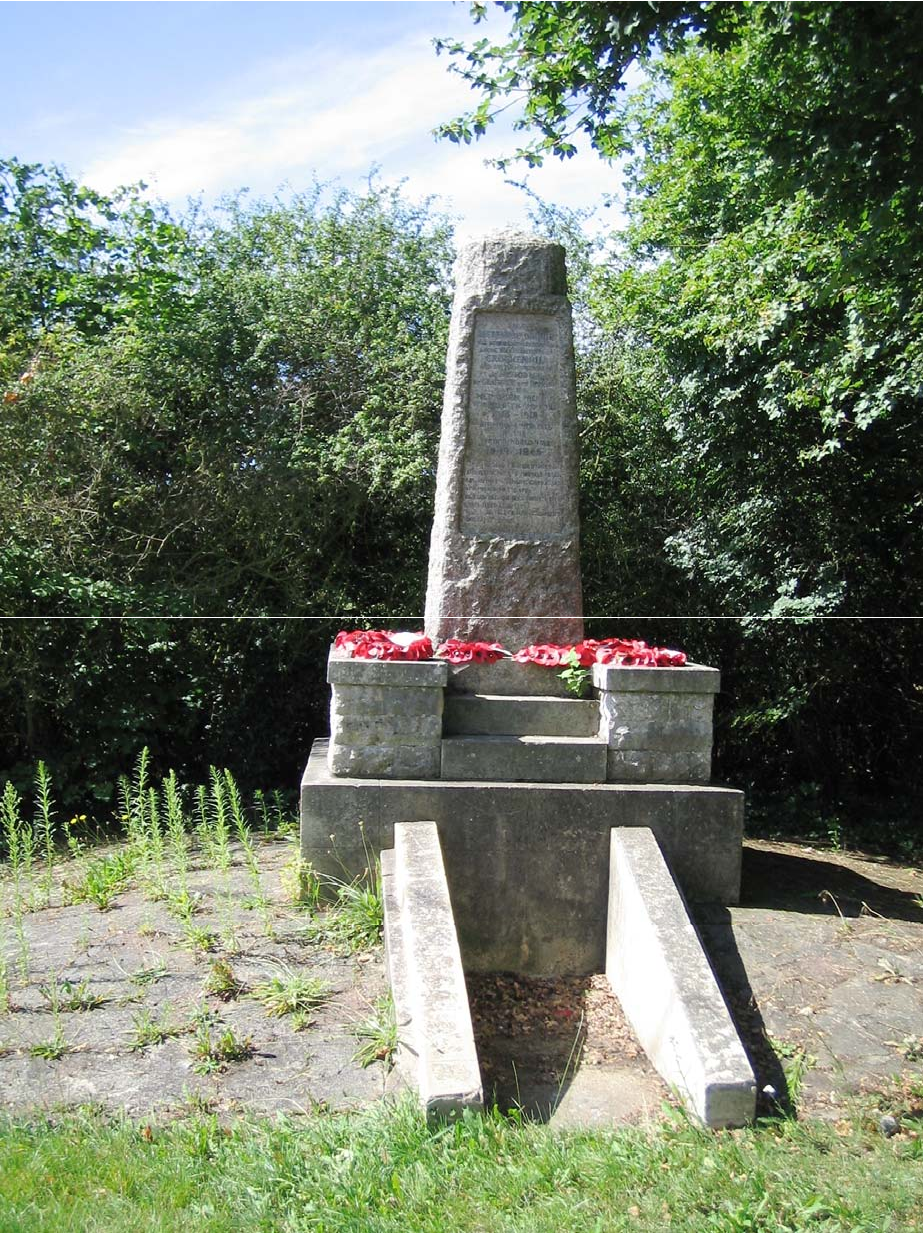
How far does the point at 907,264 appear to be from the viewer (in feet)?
13.8

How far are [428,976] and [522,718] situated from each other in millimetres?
1843

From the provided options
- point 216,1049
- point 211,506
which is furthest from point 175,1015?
point 211,506

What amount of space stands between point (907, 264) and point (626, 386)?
4.45 m

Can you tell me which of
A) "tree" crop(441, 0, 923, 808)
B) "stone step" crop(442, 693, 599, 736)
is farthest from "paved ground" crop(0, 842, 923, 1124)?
"tree" crop(441, 0, 923, 808)

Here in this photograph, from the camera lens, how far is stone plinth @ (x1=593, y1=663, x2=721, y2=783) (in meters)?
5.21

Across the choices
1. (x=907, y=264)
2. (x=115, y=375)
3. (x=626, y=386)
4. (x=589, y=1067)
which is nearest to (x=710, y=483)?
(x=626, y=386)

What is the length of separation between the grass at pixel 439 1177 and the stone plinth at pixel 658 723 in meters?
2.07

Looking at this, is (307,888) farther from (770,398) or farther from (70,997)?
(770,398)

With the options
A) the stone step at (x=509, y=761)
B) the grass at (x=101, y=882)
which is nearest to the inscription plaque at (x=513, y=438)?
the stone step at (x=509, y=761)

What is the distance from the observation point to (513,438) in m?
5.89

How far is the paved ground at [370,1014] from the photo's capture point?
358 cm

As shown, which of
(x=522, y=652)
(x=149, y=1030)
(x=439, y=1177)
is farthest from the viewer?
(x=522, y=652)

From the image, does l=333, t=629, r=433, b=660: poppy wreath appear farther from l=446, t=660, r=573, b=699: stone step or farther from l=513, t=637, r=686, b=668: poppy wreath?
l=513, t=637, r=686, b=668: poppy wreath

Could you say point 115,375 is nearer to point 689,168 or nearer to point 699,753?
point 689,168
